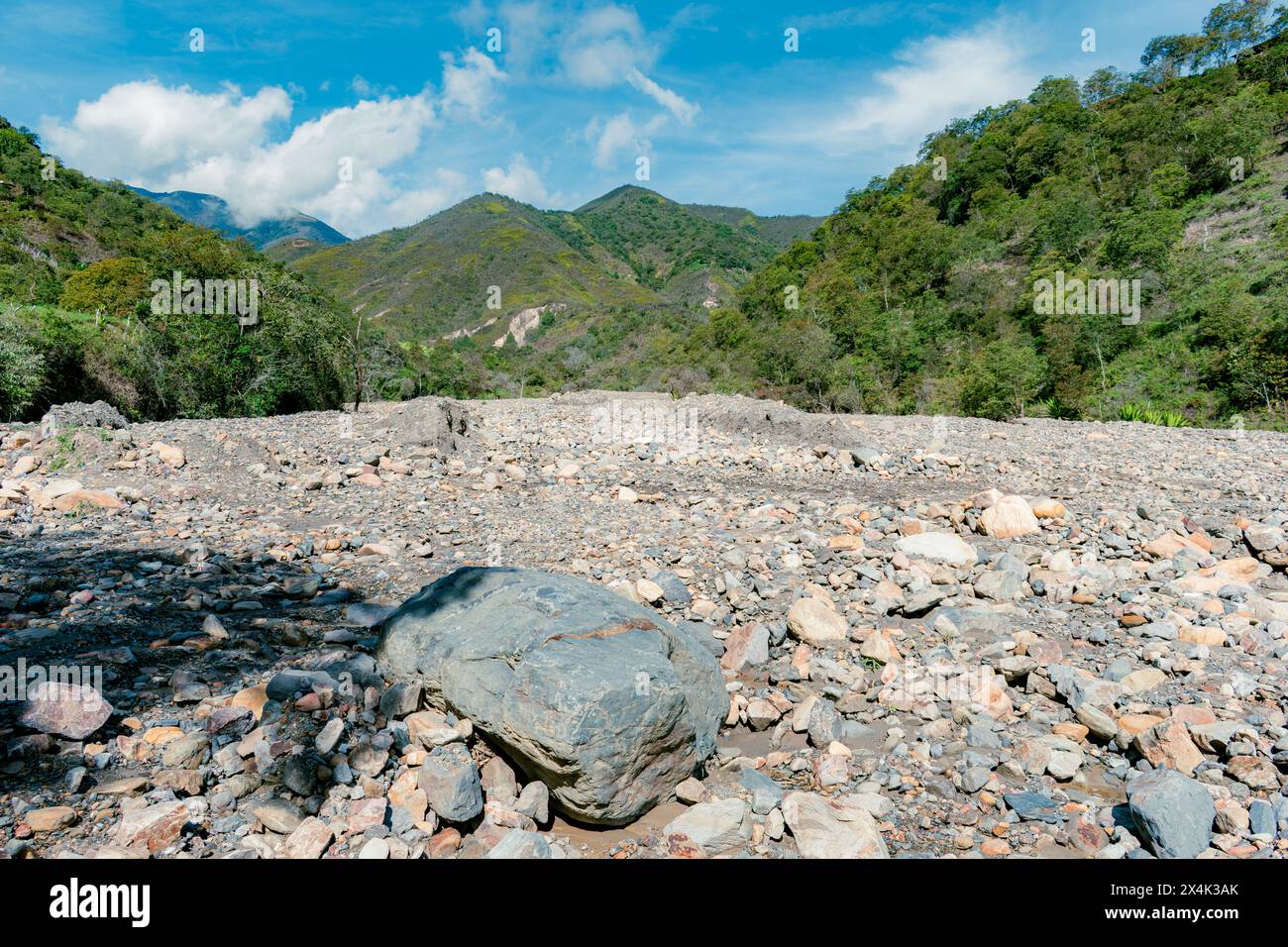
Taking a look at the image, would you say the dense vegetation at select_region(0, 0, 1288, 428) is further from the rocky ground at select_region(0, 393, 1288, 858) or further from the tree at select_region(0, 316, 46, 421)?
the rocky ground at select_region(0, 393, 1288, 858)

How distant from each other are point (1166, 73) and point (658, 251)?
244 ft

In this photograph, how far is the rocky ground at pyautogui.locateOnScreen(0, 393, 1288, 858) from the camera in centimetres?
286

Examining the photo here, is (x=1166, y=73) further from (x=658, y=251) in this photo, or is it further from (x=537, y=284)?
(x=658, y=251)

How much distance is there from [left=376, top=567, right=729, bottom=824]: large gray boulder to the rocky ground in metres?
0.18

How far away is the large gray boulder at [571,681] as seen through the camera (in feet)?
10.0

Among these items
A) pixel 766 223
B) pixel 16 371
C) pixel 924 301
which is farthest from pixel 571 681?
pixel 766 223

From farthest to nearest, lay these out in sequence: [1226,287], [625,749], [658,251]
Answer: [658,251] → [1226,287] → [625,749]

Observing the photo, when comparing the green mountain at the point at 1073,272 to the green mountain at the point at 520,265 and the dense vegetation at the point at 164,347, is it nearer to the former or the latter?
the dense vegetation at the point at 164,347

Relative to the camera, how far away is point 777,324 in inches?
1452

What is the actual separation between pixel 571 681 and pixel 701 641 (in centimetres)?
203

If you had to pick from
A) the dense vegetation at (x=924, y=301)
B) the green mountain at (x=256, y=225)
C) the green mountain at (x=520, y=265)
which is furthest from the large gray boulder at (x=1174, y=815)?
the green mountain at (x=256, y=225)

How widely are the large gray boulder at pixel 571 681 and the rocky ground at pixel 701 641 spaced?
0.59ft

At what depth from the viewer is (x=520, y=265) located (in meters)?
83.6
